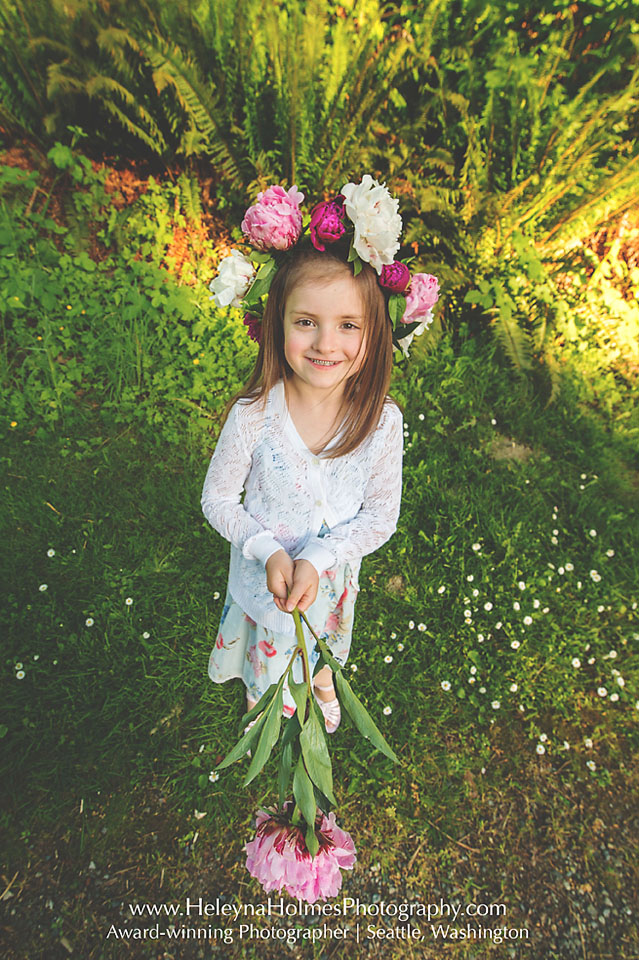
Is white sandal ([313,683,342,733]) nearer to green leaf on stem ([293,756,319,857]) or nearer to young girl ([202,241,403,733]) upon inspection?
young girl ([202,241,403,733])

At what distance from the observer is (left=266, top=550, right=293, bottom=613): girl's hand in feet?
4.78

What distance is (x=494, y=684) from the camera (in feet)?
8.34

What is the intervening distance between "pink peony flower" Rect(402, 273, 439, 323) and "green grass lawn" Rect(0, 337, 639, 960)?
1.64m

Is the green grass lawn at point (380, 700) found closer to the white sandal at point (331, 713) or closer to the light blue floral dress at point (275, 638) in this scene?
the white sandal at point (331, 713)

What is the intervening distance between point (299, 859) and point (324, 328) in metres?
1.27

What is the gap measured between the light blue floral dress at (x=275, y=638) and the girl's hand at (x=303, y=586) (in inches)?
9.5

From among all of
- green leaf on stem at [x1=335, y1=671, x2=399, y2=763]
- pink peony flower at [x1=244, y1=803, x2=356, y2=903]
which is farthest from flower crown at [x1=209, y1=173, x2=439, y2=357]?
pink peony flower at [x1=244, y1=803, x2=356, y2=903]

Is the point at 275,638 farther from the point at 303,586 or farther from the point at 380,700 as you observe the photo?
the point at 380,700

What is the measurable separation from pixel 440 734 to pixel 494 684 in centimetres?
36

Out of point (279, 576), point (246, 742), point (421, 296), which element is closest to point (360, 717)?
point (246, 742)

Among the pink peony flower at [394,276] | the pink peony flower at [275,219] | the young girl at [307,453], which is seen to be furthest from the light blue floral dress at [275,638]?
the pink peony flower at [275,219]

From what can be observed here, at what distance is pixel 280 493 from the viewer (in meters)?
1.68

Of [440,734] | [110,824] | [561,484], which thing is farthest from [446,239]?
[110,824]

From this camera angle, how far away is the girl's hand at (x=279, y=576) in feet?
4.78
